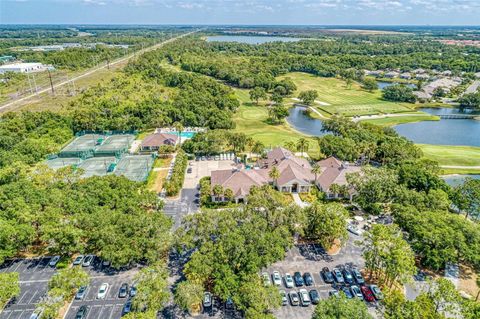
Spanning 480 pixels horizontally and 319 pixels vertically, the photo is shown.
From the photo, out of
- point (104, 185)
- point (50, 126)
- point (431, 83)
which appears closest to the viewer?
point (104, 185)

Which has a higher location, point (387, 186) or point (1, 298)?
point (387, 186)

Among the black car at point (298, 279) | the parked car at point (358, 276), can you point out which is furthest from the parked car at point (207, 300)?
the parked car at point (358, 276)

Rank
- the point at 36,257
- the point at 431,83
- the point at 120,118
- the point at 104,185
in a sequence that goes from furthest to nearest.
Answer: the point at 431,83 < the point at 120,118 < the point at 104,185 < the point at 36,257

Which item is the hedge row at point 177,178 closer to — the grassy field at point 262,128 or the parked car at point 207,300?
the grassy field at point 262,128

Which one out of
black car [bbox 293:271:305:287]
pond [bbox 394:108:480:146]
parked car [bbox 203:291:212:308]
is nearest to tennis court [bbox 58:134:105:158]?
parked car [bbox 203:291:212:308]

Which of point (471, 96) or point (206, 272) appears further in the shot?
point (471, 96)

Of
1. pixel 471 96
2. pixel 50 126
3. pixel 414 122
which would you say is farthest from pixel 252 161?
pixel 471 96

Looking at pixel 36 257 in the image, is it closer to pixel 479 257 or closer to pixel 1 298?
pixel 1 298
